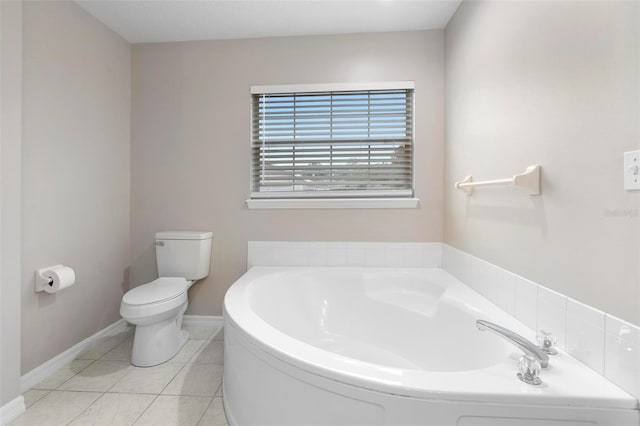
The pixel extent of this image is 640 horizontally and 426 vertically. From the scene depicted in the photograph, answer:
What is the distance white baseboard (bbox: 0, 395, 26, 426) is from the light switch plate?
8.51 ft

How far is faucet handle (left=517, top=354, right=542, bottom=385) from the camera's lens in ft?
2.68

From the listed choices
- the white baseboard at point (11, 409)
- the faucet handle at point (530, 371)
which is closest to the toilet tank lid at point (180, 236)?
the white baseboard at point (11, 409)

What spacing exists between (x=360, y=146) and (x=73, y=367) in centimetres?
244

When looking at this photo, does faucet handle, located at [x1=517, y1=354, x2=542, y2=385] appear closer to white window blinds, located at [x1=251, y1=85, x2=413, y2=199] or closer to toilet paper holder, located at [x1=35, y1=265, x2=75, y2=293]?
white window blinds, located at [x1=251, y1=85, x2=413, y2=199]

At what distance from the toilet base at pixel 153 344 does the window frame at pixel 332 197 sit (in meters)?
1.03

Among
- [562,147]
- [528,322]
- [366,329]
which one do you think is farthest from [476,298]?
[562,147]

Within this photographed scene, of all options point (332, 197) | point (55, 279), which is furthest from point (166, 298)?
point (332, 197)

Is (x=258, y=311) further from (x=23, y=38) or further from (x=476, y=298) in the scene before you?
(x=23, y=38)

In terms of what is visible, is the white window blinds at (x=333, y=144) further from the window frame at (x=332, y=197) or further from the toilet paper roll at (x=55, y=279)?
the toilet paper roll at (x=55, y=279)

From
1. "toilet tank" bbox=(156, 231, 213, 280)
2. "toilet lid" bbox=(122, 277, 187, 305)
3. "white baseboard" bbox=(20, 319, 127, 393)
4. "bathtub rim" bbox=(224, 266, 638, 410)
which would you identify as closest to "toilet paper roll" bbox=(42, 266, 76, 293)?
"toilet lid" bbox=(122, 277, 187, 305)

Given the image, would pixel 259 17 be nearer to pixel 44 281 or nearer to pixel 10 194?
pixel 10 194

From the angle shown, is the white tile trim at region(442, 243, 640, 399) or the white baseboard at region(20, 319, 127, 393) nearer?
the white tile trim at region(442, 243, 640, 399)

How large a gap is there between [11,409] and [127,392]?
0.47m

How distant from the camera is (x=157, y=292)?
187 centimetres
